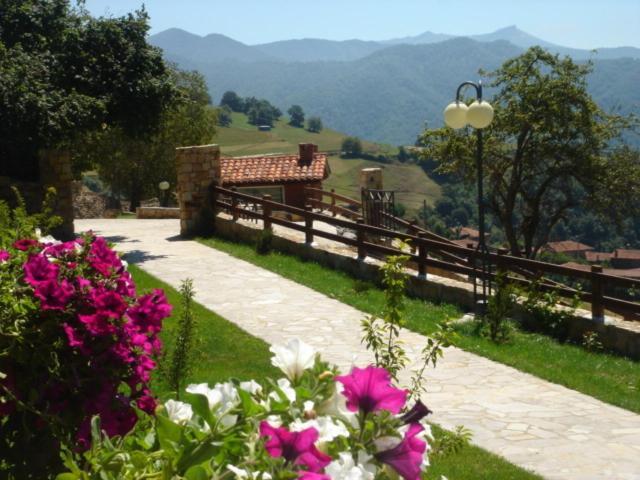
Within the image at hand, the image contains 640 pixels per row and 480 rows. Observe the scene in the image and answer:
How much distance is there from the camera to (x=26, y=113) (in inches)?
567

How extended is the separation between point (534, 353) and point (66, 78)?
413 inches

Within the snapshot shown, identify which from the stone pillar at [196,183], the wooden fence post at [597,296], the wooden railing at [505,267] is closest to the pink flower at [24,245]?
the wooden railing at [505,267]

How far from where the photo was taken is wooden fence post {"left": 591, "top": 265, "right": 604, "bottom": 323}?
34.8ft

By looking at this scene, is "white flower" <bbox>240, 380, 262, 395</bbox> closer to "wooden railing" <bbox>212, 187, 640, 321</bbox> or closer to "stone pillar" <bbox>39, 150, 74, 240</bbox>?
"wooden railing" <bbox>212, 187, 640, 321</bbox>

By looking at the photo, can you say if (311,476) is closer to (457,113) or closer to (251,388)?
(251,388)

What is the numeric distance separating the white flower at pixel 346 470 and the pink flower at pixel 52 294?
5.66 feet

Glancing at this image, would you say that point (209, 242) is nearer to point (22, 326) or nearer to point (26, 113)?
point (26, 113)

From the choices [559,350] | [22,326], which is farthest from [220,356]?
[22,326]

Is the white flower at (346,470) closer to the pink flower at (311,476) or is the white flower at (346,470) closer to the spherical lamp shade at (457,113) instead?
the pink flower at (311,476)

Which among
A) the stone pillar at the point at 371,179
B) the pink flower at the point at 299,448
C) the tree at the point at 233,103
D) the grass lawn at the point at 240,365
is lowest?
the grass lawn at the point at 240,365

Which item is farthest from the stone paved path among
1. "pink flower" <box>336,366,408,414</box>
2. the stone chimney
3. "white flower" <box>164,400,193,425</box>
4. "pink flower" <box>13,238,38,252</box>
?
the stone chimney

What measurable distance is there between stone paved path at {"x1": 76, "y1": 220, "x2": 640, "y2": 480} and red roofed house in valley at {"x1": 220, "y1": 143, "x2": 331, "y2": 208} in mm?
14535

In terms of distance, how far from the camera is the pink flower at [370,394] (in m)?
1.79

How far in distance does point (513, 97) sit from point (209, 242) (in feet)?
63.7
